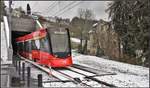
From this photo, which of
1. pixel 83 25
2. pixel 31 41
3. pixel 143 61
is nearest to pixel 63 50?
pixel 31 41

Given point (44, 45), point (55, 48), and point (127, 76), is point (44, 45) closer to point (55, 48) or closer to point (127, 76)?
point (55, 48)

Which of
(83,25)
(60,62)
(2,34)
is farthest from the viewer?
(83,25)

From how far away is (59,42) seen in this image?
27375 mm

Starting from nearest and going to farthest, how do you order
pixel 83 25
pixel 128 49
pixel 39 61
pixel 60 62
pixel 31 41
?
pixel 60 62
pixel 39 61
pixel 31 41
pixel 128 49
pixel 83 25

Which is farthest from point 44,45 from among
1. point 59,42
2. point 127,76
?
point 127,76

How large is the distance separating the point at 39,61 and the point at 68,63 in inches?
140

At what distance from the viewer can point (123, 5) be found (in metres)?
41.7

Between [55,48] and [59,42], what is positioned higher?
[59,42]

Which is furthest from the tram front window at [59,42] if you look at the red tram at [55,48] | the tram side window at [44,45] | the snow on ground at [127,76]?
the snow on ground at [127,76]

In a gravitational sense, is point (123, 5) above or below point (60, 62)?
above

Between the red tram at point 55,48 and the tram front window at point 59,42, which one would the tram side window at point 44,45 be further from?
the tram front window at point 59,42

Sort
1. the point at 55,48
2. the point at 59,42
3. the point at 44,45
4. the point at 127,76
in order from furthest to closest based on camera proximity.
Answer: the point at 44,45, the point at 59,42, the point at 55,48, the point at 127,76

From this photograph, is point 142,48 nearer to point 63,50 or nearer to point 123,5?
point 123,5

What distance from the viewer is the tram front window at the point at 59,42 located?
26906 millimetres
